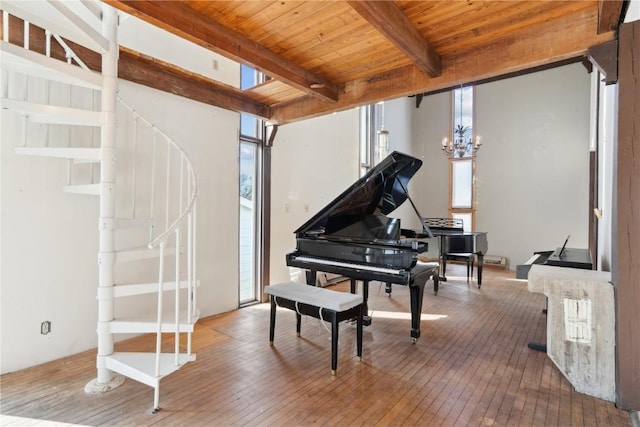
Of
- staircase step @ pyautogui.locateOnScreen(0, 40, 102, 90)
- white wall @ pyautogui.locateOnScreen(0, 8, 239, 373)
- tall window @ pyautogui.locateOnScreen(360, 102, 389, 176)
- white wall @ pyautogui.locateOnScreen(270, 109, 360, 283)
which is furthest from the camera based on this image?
tall window @ pyautogui.locateOnScreen(360, 102, 389, 176)

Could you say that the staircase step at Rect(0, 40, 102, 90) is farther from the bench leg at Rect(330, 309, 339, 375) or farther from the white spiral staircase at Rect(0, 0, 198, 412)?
the bench leg at Rect(330, 309, 339, 375)

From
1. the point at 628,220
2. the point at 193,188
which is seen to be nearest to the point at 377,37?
the point at 193,188

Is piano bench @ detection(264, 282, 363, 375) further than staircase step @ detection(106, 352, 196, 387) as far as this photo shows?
Yes

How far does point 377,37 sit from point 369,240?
1.83 m

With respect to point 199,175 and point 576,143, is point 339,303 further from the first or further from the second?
point 576,143

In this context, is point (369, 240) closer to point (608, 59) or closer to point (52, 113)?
point (608, 59)

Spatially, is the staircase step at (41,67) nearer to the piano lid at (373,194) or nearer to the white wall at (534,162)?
the piano lid at (373,194)

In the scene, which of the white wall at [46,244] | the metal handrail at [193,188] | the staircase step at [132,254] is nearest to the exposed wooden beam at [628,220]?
the metal handrail at [193,188]

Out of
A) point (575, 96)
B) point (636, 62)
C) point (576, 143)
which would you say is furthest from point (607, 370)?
point (575, 96)

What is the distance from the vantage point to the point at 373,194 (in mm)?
3621

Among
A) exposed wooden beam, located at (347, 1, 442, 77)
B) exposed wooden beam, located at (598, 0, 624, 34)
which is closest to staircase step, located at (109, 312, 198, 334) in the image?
exposed wooden beam, located at (347, 1, 442, 77)

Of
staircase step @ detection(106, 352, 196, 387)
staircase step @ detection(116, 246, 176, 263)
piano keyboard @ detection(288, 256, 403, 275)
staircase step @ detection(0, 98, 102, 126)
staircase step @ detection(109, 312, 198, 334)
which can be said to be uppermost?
staircase step @ detection(0, 98, 102, 126)

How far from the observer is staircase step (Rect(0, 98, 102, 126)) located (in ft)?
6.92

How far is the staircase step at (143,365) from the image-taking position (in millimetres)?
2123
